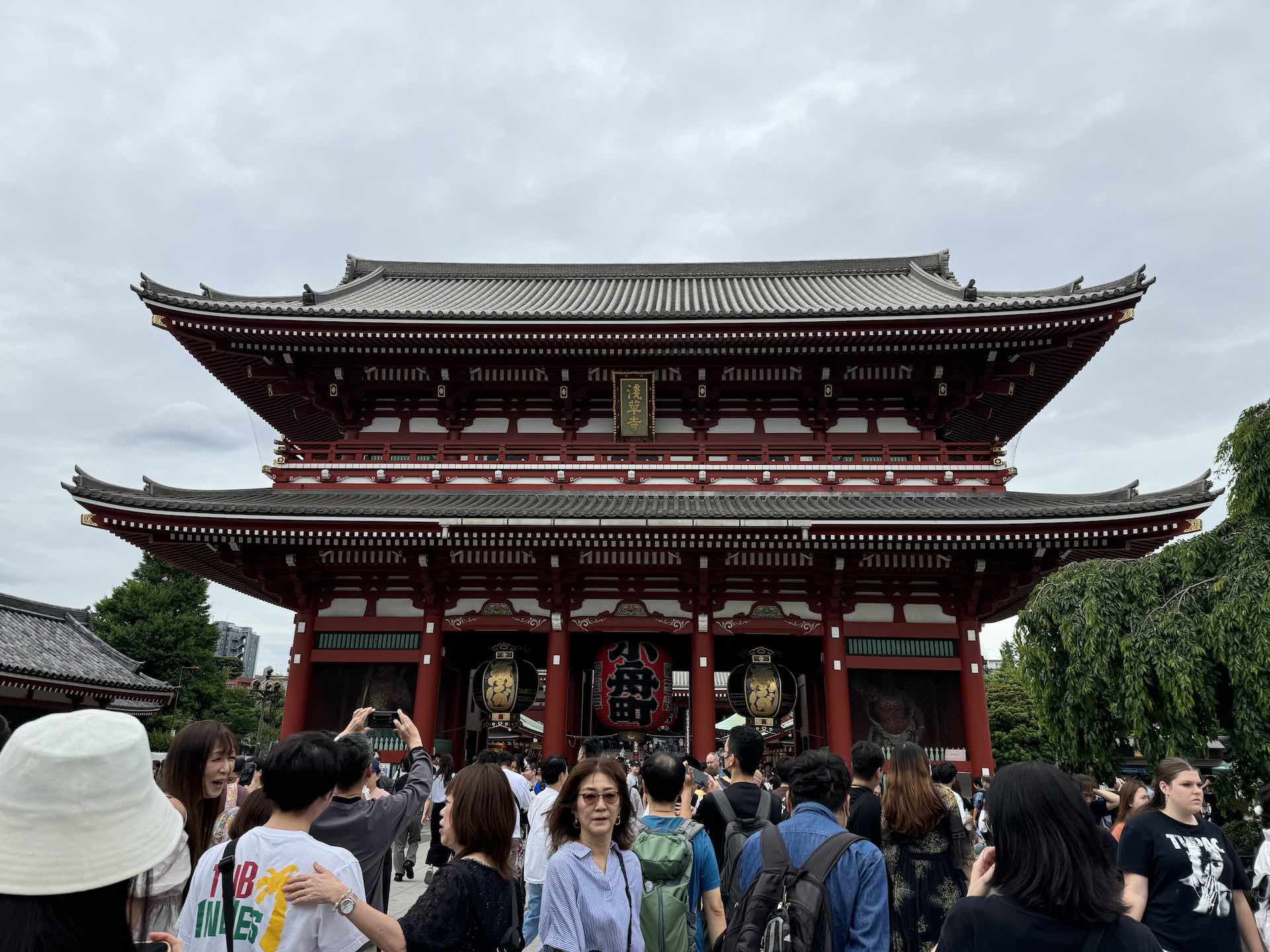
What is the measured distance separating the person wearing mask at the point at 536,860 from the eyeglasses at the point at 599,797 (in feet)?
0.67

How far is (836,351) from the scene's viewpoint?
15406 millimetres

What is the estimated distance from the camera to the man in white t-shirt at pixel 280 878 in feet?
8.75

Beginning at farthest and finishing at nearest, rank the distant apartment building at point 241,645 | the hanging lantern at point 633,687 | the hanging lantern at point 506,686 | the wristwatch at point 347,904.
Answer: the distant apartment building at point 241,645 < the hanging lantern at point 506,686 < the hanging lantern at point 633,687 < the wristwatch at point 347,904

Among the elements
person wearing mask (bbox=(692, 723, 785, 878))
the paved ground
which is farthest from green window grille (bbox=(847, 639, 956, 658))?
person wearing mask (bbox=(692, 723, 785, 878))

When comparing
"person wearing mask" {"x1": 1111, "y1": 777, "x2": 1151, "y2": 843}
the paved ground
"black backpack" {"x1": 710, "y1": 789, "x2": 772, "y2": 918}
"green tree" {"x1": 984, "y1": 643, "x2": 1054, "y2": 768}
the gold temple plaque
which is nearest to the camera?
"black backpack" {"x1": 710, "y1": 789, "x2": 772, "y2": 918}

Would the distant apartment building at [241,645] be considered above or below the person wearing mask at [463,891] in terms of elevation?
above

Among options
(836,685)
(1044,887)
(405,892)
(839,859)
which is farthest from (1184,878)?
(836,685)

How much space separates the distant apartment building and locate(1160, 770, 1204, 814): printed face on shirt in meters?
135

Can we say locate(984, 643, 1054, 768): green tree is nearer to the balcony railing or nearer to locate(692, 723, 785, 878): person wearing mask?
the balcony railing

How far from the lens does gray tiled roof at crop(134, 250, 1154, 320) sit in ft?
48.6

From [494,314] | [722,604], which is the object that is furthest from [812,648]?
[494,314]

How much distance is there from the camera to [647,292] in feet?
72.9

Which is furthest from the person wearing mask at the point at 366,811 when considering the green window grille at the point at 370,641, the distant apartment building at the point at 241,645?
the distant apartment building at the point at 241,645

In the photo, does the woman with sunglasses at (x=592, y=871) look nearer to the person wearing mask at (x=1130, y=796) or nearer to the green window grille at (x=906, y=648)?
the person wearing mask at (x=1130, y=796)
